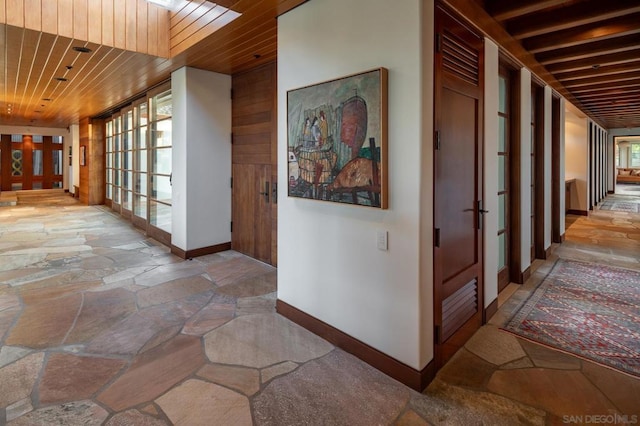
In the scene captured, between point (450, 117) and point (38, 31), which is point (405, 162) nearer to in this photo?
point (450, 117)

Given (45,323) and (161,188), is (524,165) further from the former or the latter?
(161,188)

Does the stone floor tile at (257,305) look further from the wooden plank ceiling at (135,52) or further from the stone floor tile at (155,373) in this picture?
the wooden plank ceiling at (135,52)

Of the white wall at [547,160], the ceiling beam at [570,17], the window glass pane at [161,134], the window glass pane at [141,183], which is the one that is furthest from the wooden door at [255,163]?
the white wall at [547,160]

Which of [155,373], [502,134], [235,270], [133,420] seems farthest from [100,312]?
[502,134]

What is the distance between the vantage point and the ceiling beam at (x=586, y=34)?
332cm

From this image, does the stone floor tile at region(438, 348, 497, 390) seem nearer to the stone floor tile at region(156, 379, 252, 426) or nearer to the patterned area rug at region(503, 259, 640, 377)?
the patterned area rug at region(503, 259, 640, 377)

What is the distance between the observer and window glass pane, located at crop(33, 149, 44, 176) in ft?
46.6

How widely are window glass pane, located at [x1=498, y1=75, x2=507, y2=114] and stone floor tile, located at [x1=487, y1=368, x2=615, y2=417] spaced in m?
2.54

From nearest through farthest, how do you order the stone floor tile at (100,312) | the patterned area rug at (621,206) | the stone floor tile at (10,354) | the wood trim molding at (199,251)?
1. the stone floor tile at (10,354)
2. the stone floor tile at (100,312)
3. the wood trim molding at (199,251)
4. the patterned area rug at (621,206)

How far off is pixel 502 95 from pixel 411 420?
328 centimetres

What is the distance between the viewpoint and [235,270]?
4305 millimetres

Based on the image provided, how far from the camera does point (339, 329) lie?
2.54 metres

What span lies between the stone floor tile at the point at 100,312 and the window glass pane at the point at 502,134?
3.90 meters

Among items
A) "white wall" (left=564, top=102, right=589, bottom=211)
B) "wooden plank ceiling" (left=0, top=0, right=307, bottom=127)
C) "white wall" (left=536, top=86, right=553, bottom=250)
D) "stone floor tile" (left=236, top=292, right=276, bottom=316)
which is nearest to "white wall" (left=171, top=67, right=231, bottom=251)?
"wooden plank ceiling" (left=0, top=0, right=307, bottom=127)
